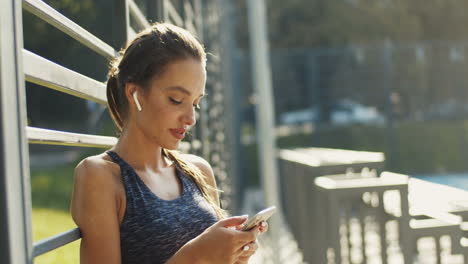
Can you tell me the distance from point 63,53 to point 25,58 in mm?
3201

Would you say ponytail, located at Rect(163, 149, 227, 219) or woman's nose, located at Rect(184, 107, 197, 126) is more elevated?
woman's nose, located at Rect(184, 107, 197, 126)

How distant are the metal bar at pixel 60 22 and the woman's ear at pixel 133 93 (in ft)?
0.50

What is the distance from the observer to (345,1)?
16234 mm

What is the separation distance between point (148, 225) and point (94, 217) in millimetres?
167

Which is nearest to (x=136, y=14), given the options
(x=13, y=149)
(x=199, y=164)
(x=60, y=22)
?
(x=199, y=164)

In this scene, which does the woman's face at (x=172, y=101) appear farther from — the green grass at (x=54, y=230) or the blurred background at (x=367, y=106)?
the blurred background at (x=367, y=106)

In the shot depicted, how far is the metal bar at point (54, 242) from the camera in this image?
1.08 m

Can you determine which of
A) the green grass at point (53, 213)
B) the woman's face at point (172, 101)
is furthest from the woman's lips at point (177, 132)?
the green grass at point (53, 213)

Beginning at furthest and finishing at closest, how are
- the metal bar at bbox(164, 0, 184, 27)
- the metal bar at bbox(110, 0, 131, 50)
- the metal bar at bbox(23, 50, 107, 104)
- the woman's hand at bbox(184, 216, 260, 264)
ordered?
the metal bar at bbox(164, 0, 184, 27) → the metal bar at bbox(110, 0, 131, 50) → the woman's hand at bbox(184, 216, 260, 264) → the metal bar at bbox(23, 50, 107, 104)

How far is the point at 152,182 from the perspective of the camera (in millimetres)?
1535

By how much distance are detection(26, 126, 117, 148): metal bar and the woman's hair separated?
0.35ft

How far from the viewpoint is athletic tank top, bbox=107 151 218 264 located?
55.9 inches

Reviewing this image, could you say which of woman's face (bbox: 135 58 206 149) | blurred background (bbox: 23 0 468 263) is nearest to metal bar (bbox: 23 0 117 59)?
woman's face (bbox: 135 58 206 149)

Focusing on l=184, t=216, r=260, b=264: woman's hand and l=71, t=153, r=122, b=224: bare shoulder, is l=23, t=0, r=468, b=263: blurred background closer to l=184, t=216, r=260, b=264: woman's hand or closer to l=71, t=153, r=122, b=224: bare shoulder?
l=71, t=153, r=122, b=224: bare shoulder
